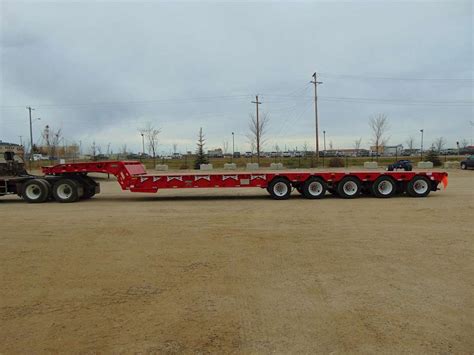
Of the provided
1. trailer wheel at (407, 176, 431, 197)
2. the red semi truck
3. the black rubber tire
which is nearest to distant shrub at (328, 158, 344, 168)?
the red semi truck

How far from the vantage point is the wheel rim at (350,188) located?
16.0 meters

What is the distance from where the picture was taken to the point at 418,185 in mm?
16234

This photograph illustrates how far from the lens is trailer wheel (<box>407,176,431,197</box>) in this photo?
16.2 meters

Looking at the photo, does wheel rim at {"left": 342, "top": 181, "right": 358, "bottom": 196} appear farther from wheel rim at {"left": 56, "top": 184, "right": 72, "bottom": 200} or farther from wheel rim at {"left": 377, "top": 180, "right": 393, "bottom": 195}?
wheel rim at {"left": 56, "top": 184, "right": 72, "bottom": 200}

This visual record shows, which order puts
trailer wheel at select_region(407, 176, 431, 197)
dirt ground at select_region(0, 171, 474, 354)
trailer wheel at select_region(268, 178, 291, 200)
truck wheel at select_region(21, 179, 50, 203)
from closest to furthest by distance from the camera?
dirt ground at select_region(0, 171, 474, 354) → trailer wheel at select_region(268, 178, 291, 200) → trailer wheel at select_region(407, 176, 431, 197) → truck wheel at select_region(21, 179, 50, 203)

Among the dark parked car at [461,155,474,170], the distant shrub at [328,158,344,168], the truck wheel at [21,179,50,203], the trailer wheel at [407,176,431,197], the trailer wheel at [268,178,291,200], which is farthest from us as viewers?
the distant shrub at [328,158,344,168]

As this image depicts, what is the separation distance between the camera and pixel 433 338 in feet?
13.4

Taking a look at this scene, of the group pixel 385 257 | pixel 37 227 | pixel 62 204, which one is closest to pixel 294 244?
pixel 385 257

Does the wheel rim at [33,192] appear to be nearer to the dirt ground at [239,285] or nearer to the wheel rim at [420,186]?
the dirt ground at [239,285]

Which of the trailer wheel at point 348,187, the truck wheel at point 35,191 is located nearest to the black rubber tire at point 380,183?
the trailer wheel at point 348,187

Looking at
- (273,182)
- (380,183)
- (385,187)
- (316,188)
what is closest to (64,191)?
(273,182)

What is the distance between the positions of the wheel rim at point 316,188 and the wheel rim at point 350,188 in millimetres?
869

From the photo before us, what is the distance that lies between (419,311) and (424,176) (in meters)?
12.6

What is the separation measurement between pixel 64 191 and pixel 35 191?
1.12 m
